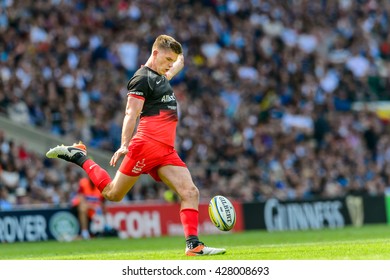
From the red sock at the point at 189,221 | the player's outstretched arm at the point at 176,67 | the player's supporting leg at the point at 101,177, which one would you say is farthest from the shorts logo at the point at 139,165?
the player's outstretched arm at the point at 176,67

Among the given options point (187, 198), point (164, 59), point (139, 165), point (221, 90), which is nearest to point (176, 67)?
point (164, 59)

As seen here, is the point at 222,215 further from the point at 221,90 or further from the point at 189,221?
the point at 221,90

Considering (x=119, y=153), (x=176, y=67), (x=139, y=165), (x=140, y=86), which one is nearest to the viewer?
(x=119, y=153)

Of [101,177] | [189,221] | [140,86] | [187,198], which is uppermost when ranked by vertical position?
[140,86]

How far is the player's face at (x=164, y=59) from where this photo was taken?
13281mm

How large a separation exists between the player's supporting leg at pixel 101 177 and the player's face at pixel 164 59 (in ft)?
4.84

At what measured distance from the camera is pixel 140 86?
13086mm

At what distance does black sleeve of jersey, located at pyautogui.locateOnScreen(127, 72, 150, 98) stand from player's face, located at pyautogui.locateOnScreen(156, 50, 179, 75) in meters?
0.29

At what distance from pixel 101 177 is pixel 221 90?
16.8m

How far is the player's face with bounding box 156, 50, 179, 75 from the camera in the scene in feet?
43.6

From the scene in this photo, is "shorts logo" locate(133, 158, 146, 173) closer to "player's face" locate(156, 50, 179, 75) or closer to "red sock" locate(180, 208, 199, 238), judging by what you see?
"red sock" locate(180, 208, 199, 238)

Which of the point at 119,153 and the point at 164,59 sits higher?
the point at 164,59

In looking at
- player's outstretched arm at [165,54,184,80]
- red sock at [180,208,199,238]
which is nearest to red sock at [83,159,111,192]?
red sock at [180,208,199,238]

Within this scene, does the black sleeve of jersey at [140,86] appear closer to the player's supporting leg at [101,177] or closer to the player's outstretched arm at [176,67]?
the player's outstretched arm at [176,67]
